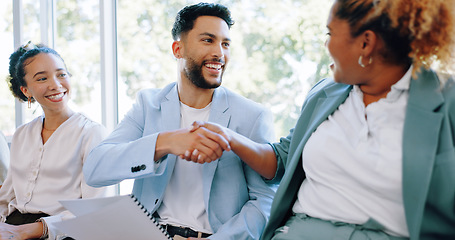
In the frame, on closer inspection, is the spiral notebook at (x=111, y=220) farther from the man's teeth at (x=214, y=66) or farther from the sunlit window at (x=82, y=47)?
the sunlit window at (x=82, y=47)

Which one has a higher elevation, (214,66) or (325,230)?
(214,66)

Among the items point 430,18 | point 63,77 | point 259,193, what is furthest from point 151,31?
point 430,18

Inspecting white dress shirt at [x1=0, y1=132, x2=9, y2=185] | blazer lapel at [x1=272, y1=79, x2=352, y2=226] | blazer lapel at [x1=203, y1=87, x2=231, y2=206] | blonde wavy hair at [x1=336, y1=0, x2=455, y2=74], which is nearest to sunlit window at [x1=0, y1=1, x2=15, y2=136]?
white dress shirt at [x1=0, y1=132, x2=9, y2=185]

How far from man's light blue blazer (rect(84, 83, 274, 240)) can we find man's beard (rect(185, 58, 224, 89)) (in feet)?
0.22

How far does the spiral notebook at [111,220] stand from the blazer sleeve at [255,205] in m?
Result: 0.25

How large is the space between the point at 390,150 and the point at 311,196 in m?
0.29

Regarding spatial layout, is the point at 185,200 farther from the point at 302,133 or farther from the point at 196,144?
the point at 302,133

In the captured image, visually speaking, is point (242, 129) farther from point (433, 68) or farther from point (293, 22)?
point (293, 22)

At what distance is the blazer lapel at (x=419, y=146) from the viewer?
44.5 inches

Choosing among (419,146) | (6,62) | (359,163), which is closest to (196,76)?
(359,163)

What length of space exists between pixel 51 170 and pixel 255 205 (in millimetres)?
974

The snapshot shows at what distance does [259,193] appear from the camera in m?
1.74

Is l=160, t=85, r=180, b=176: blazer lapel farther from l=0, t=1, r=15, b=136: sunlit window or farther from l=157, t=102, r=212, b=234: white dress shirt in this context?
l=0, t=1, r=15, b=136: sunlit window

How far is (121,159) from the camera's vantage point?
164 centimetres
